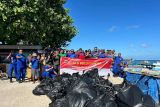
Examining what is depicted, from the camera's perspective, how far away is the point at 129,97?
329 inches

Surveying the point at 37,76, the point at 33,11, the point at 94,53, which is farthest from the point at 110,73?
the point at 33,11

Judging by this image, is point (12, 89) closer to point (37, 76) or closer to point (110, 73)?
point (37, 76)

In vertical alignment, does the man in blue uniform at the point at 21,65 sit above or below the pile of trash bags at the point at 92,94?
above

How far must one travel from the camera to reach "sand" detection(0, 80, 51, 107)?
11414 millimetres

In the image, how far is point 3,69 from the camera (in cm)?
1936

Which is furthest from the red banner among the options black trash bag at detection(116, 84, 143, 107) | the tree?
the tree

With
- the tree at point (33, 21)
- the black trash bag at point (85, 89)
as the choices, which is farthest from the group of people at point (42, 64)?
the tree at point (33, 21)

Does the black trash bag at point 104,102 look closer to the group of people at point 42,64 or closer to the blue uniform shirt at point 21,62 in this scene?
the group of people at point 42,64

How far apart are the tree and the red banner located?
11.6m

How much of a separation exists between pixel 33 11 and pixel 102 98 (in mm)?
20703

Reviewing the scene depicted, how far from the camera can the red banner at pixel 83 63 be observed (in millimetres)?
17609

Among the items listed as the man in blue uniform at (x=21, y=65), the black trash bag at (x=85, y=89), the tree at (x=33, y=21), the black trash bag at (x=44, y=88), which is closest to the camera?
the black trash bag at (x=85, y=89)

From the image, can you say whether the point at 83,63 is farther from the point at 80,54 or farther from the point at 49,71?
the point at 49,71

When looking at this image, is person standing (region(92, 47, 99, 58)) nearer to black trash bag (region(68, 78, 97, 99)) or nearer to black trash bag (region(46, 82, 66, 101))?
black trash bag (region(46, 82, 66, 101))
